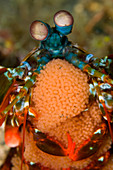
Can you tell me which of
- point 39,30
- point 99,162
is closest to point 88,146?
point 99,162

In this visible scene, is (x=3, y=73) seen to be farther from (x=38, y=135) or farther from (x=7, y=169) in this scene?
(x=7, y=169)

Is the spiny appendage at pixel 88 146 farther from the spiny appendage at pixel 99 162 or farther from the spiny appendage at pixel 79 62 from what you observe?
the spiny appendage at pixel 79 62

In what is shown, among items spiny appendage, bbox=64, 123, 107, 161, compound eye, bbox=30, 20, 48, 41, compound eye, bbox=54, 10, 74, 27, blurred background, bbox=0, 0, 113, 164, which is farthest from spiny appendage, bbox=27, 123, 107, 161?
blurred background, bbox=0, 0, 113, 164

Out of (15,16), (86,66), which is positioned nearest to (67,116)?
(86,66)

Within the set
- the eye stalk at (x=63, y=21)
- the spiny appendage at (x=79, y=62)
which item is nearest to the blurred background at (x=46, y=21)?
the spiny appendage at (x=79, y=62)

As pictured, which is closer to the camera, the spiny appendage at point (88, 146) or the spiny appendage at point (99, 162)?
the spiny appendage at point (88, 146)
